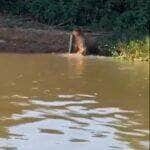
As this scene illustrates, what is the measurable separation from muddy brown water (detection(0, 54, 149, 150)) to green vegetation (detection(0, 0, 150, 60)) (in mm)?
4525

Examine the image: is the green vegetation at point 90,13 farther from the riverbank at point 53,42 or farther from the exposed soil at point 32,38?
the exposed soil at point 32,38

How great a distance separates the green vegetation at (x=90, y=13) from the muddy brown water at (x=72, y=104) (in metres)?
4.53

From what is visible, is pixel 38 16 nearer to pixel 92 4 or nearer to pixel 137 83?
pixel 92 4

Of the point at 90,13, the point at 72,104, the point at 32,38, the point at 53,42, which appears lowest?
the point at 72,104

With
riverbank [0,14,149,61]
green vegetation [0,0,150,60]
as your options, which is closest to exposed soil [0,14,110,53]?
riverbank [0,14,149,61]

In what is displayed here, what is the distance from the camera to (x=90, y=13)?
19.8 m

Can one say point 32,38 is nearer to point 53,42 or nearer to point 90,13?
point 53,42

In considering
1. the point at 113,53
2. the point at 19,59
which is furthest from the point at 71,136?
the point at 113,53

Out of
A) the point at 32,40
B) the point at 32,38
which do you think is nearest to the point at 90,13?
the point at 32,38

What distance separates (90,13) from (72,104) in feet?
35.0

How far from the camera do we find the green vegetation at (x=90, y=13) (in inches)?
734

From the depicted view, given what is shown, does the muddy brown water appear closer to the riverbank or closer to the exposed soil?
the riverbank

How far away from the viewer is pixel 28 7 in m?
20.3

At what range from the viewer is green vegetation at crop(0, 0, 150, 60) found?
18.7m
